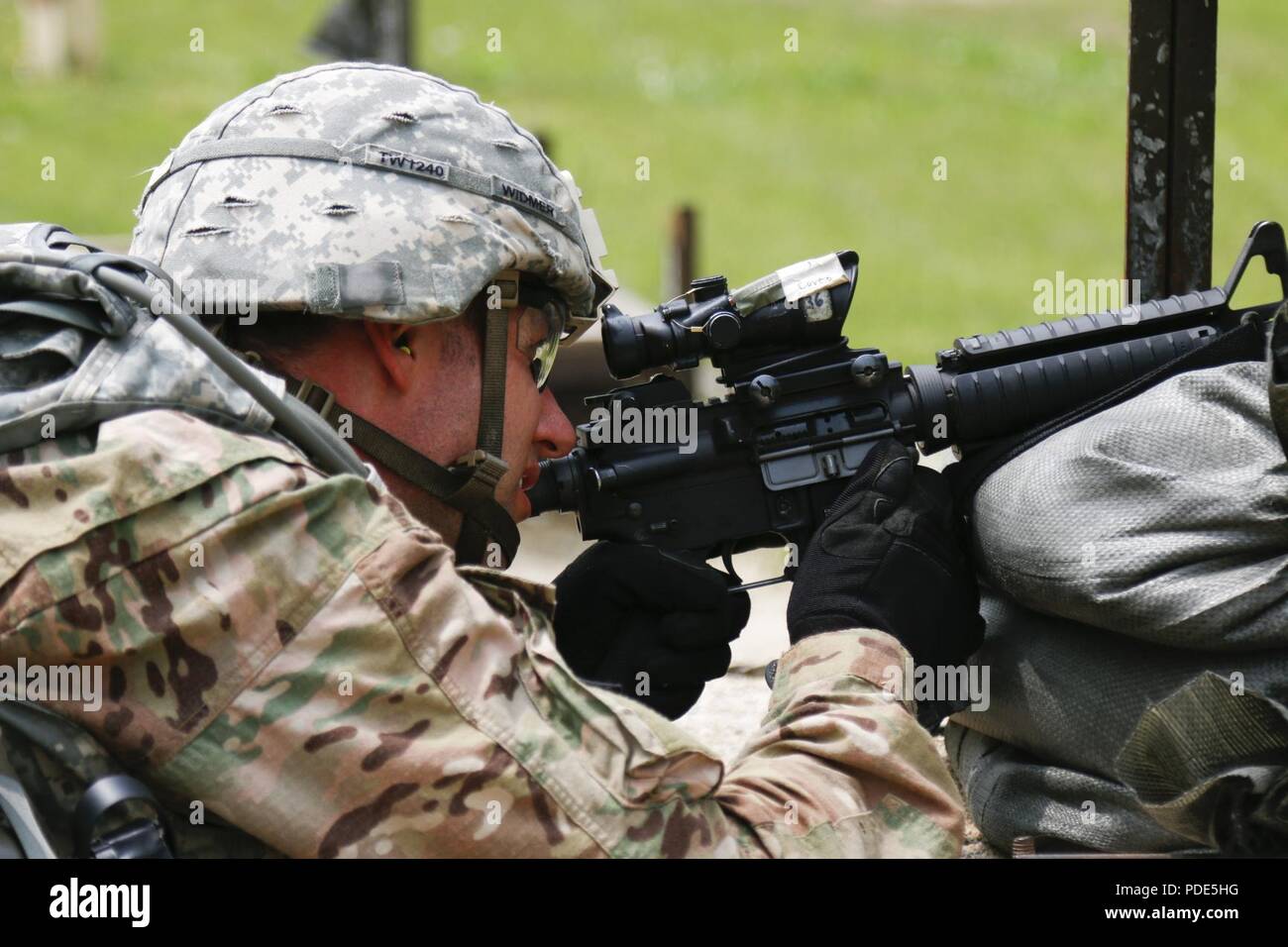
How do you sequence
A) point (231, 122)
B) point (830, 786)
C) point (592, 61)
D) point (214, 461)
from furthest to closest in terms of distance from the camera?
1. point (592, 61)
2. point (231, 122)
3. point (830, 786)
4. point (214, 461)

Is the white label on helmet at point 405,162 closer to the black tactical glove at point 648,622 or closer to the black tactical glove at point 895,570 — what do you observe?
the black tactical glove at point 648,622

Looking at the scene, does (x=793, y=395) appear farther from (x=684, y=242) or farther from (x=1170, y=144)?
(x=684, y=242)

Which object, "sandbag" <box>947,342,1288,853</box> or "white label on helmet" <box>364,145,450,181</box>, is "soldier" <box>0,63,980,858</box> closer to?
"white label on helmet" <box>364,145,450,181</box>

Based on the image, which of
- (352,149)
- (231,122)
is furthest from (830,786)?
(231,122)

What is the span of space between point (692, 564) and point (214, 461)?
1125 mm

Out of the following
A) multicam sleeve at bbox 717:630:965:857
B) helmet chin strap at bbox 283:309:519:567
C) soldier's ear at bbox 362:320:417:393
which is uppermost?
soldier's ear at bbox 362:320:417:393

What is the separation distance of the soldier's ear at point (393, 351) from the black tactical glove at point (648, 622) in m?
0.52

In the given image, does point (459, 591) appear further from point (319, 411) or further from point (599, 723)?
point (319, 411)

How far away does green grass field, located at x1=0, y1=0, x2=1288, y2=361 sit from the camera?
1748cm

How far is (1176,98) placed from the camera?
331cm

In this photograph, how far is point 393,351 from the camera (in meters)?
2.61

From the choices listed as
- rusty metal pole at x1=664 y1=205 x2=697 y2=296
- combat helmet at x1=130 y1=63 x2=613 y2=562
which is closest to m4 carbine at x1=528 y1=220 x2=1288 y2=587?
combat helmet at x1=130 y1=63 x2=613 y2=562

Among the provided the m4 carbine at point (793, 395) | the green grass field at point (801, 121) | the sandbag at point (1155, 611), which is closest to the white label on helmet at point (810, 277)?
the m4 carbine at point (793, 395)

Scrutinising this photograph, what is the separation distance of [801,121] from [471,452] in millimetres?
20152
